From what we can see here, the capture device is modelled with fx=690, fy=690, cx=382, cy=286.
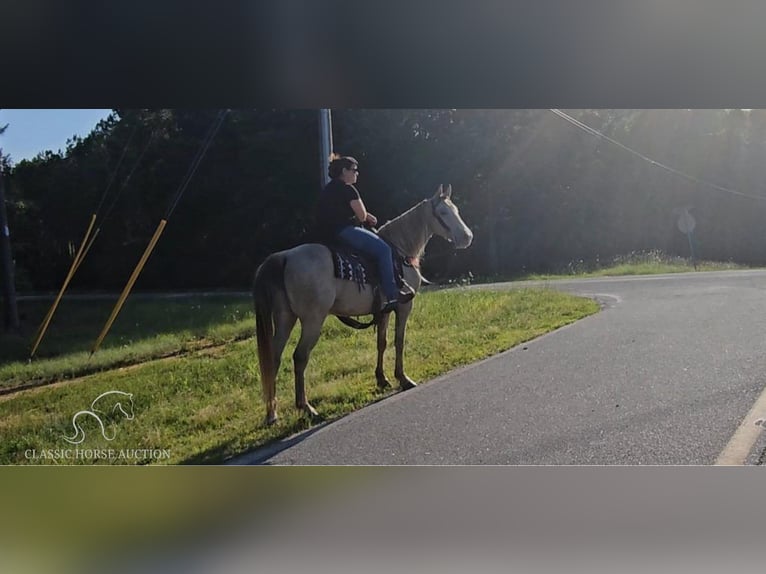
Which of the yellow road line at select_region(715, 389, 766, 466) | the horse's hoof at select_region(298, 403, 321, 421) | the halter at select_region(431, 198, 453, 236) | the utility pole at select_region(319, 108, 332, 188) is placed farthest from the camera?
the halter at select_region(431, 198, 453, 236)

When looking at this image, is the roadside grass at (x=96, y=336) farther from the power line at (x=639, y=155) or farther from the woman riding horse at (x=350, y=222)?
the power line at (x=639, y=155)

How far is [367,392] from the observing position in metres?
3.45

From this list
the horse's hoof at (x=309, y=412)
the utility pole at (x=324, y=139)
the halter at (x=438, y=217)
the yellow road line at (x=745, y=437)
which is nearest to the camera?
the yellow road line at (x=745, y=437)

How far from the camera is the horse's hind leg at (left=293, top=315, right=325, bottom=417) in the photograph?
3.39 m

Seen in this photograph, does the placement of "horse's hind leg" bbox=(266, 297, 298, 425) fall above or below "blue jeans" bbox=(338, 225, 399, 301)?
below

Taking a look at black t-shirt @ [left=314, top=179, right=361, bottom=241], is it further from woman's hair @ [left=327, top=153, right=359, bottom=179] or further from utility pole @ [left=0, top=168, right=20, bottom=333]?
utility pole @ [left=0, top=168, right=20, bottom=333]

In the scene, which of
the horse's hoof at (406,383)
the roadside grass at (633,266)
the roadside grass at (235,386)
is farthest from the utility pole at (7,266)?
the roadside grass at (633,266)

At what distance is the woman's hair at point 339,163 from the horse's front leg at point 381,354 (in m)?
0.79

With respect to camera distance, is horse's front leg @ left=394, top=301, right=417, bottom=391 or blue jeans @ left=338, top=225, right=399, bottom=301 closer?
horse's front leg @ left=394, top=301, right=417, bottom=391

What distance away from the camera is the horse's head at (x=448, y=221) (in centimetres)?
359

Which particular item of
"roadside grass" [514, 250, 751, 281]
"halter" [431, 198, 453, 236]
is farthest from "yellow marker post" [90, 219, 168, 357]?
"roadside grass" [514, 250, 751, 281]

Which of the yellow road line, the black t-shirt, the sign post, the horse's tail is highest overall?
the black t-shirt

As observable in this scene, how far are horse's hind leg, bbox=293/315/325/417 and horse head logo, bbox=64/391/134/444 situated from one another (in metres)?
0.80

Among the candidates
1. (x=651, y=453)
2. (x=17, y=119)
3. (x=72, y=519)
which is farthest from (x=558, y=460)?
(x=17, y=119)
